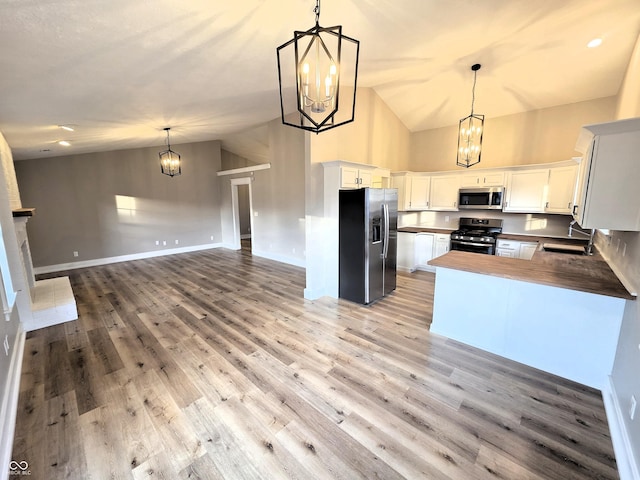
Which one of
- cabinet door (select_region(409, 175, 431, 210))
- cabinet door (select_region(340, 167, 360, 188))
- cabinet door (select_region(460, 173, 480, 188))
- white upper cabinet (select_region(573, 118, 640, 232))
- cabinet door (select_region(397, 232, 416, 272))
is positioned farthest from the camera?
cabinet door (select_region(409, 175, 431, 210))

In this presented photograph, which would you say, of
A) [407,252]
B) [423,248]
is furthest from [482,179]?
[407,252]

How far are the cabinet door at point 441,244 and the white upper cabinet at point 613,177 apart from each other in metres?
3.31

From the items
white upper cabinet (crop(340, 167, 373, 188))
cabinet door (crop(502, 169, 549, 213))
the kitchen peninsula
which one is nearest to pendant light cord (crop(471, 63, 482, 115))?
cabinet door (crop(502, 169, 549, 213))

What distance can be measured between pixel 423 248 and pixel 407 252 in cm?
34

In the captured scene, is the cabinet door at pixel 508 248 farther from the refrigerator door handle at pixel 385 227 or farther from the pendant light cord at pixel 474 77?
the pendant light cord at pixel 474 77

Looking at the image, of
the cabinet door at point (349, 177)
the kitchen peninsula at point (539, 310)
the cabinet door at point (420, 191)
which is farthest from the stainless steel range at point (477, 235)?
the cabinet door at point (349, 177)

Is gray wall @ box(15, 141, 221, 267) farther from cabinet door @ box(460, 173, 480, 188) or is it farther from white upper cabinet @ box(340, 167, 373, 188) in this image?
cabinet door @ box(460, 173, 480, 188)

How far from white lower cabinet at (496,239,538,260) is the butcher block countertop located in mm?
1139

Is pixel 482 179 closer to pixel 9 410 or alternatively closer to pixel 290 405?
pixel 290 405

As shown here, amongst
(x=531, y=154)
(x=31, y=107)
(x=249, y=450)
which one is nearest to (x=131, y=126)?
(x=31, y=107)

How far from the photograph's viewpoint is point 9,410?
1.99 m

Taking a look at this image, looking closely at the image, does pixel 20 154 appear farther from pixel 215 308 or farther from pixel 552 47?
pixel 552 47

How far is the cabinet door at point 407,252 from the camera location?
575 centimetres

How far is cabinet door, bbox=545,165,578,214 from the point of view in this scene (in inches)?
171
